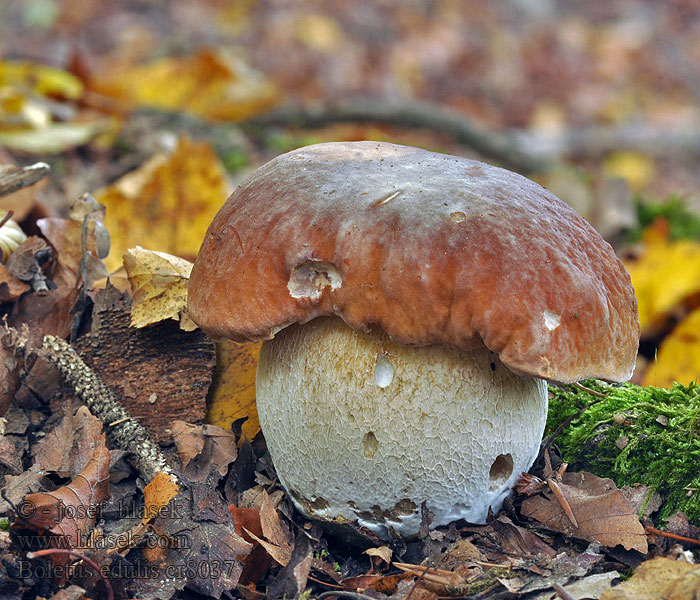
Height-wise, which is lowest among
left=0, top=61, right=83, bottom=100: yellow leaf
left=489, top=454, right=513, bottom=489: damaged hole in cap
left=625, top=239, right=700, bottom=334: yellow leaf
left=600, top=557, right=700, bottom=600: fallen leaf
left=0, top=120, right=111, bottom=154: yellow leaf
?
left=625, top=239, right=700, bottom=334: yellow leaf

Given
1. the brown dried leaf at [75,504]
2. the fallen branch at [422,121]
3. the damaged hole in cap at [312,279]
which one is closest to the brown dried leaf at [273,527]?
the brown dried leaf at [75,504]

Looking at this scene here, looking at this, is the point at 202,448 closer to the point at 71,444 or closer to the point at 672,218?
the point at 71,444

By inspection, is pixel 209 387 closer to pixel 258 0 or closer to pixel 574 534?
pixel 574 534

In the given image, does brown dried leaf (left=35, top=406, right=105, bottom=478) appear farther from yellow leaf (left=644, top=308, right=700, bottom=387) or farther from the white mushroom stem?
yellow leaf (left=644, top=308, right=700, bottom=387)

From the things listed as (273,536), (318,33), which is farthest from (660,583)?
(318,33)

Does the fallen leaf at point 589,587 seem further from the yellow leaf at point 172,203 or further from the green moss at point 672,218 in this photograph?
the green moss at point 672,218

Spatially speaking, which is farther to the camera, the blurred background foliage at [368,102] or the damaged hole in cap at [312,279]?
the blurred background foliage at [368,102]

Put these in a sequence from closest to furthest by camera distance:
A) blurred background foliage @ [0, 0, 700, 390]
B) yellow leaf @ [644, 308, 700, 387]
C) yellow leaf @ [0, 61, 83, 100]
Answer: yellow leaf @ [644, 308, 700, 387]
blurred background foliage @ [0, 0, 700, 390]
yellow leaf @ [0, 61, 83, 100]

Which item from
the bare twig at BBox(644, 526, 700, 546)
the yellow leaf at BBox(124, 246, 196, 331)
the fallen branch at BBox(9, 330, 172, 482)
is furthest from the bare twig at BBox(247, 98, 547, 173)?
the bare twig at BBox(644, 526, 700, 546)
